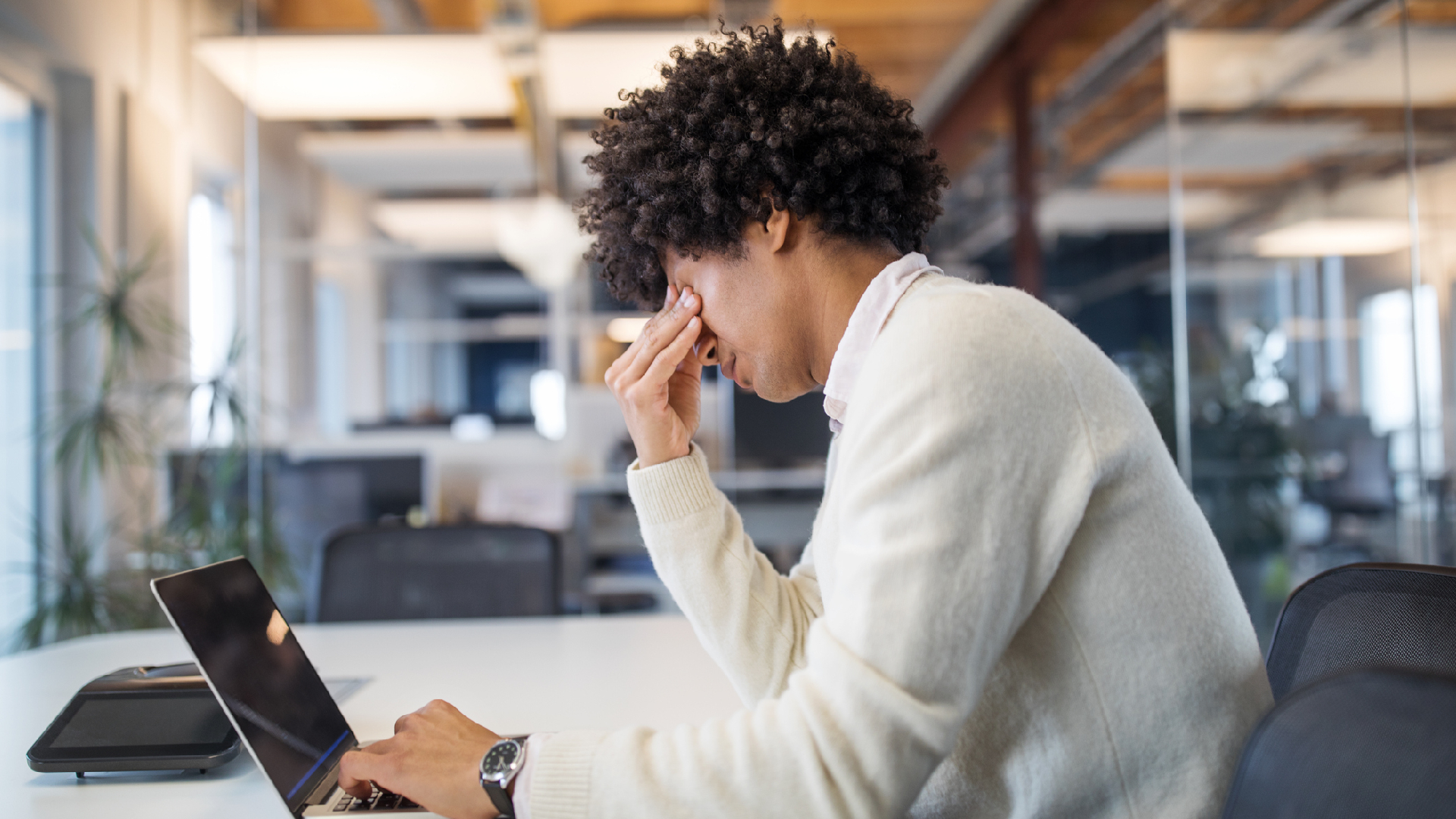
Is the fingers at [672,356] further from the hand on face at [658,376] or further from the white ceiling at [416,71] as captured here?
the white ceiling at [416,71]

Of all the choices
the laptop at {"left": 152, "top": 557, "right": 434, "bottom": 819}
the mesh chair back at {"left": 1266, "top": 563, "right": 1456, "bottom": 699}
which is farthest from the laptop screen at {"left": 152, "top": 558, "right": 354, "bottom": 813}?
the mesh chair back at {"left": 1266, "top": 563, "right": 1456, "bottom": 699}

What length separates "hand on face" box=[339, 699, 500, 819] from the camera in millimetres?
751

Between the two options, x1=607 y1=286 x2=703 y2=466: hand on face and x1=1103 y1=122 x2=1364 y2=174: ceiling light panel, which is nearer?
x1=607 y1=286 x2=703 y2=466: hand on face

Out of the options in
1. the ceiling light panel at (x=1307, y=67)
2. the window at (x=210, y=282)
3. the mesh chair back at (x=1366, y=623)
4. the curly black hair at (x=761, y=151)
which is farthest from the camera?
the window at (x=210, y=282)

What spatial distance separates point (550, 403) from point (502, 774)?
13.8 feet

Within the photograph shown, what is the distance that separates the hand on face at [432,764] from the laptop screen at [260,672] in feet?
0.18

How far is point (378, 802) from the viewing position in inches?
32.0

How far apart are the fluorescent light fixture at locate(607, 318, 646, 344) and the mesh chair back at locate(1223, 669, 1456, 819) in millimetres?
4584


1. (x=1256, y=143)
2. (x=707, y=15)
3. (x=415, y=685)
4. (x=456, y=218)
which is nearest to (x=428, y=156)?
(x=456, y=218)

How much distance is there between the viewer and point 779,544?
16.0 ft

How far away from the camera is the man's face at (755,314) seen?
39.6 inches

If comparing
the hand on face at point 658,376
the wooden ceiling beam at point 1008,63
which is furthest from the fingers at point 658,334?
the wooden ceiling beam at point 1008,63

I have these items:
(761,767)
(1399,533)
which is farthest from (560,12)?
(761,767)

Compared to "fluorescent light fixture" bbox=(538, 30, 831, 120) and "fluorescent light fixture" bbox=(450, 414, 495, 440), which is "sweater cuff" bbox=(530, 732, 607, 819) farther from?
"fluorescent light fixture" bbox=(450, 414, 495, 440)
